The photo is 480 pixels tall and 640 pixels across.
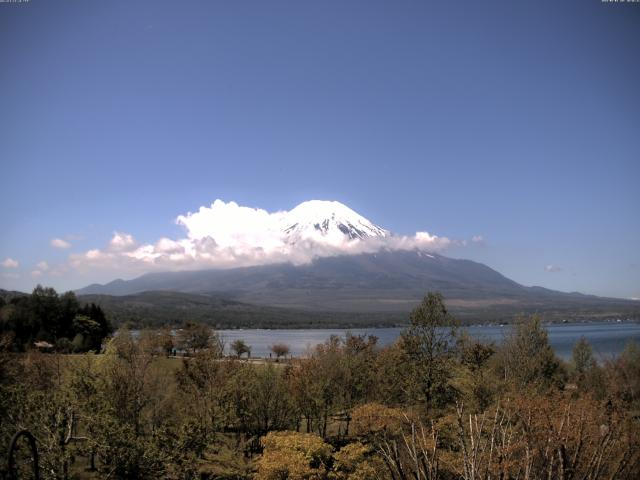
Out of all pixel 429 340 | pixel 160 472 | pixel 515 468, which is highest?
pixel 429 340

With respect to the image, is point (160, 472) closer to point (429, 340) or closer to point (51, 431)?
point (51, 431)

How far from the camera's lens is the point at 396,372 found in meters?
32.2

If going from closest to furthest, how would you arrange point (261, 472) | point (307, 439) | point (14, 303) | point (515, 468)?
point (515, 468)
point (261, 472)
point (307, 439)
point (14, 303)

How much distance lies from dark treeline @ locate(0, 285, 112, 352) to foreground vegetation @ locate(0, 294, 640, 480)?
1510 inches

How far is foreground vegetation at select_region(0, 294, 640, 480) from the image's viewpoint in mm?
17500

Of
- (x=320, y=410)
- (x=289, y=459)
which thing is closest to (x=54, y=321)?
(x=320, y=410)

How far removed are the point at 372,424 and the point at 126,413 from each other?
40.1 feet

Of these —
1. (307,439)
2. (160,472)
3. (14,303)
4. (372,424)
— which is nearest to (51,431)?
(160,472)

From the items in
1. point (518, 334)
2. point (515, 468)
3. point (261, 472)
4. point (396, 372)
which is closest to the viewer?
point (515, 468)

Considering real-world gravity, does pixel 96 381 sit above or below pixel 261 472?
above

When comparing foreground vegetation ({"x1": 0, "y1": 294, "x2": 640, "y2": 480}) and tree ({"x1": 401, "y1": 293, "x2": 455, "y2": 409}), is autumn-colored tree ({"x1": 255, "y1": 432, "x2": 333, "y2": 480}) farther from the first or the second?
tree ({"x1": 401, "y1": 293, "x2": 455, "y2": 409})

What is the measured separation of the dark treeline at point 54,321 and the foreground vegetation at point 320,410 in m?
38.3

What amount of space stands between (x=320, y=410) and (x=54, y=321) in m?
67.8

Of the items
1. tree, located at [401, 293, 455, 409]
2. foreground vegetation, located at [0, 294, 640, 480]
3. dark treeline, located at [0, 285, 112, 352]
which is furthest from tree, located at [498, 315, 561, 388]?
dark treeline, located at [0, 285, 112, 352]
